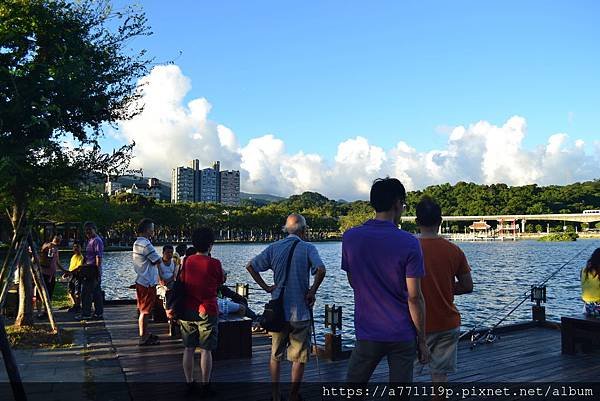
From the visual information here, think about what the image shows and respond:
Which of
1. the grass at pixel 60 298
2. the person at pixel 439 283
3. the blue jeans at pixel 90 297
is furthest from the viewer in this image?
the grass at pixel 60 298

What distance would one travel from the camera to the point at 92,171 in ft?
29.2

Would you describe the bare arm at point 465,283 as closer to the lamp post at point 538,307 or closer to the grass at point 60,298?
the lamp post at point 538,307

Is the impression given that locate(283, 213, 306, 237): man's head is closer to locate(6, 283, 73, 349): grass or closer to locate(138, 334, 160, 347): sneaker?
locate(138, 334, 160, 347): sneaker

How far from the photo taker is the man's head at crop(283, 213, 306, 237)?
4.71 metres

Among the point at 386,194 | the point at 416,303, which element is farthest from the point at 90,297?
the point at 416,303

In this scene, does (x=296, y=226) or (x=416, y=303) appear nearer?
(x=416, y=303)

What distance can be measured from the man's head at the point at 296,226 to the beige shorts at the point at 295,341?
2.66ft

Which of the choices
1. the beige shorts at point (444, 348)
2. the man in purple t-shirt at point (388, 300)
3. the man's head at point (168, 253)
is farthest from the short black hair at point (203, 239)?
the man's head at point (168, 253)

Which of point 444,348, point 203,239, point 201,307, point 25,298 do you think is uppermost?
point 203,239

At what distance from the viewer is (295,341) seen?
15.1ft

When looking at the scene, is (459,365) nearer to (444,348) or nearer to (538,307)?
(444,348)

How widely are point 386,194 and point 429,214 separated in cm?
62

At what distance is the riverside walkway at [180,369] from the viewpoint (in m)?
5.39

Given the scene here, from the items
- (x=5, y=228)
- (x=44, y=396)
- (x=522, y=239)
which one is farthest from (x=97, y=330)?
(x=522, y=239)
